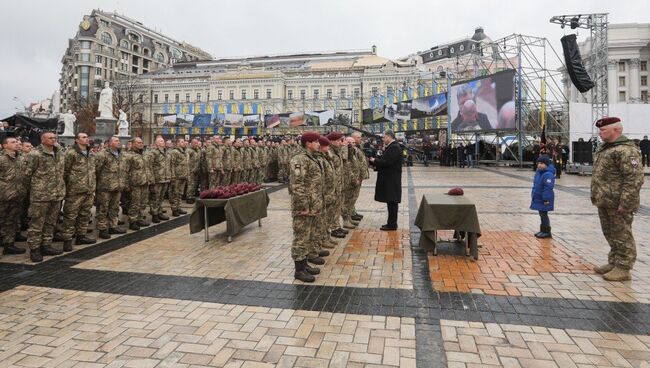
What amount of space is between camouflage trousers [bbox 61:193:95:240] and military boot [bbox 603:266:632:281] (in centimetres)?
737

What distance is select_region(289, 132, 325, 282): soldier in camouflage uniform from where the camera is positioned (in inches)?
186

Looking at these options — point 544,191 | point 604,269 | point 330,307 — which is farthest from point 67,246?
point 544,191

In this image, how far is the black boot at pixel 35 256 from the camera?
5.48 meters

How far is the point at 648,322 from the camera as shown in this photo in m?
3.46

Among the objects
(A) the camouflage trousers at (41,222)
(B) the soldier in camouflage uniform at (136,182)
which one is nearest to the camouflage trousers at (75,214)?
(A) the camouflage trousers at (41,222)

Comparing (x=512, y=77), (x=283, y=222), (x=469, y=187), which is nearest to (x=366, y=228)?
(x=283, y=222)

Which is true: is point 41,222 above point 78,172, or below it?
below

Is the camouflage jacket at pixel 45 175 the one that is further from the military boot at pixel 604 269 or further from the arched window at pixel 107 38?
the arched window at pixel 107 38

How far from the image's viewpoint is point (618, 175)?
4.46 metres

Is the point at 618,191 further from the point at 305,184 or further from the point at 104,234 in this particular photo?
the point at 104,234

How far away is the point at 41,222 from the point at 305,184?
13.0 feet

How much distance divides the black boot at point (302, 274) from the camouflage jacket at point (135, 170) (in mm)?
4544

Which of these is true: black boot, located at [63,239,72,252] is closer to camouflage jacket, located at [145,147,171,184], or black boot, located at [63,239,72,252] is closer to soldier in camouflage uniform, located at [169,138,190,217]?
camouflage jacket, located at [145,147,171,184]

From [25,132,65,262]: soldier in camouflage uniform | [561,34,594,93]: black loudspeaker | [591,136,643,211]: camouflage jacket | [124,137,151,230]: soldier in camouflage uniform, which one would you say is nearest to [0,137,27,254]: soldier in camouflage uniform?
[25,132,65,262]: soldier in camouflage uniform
